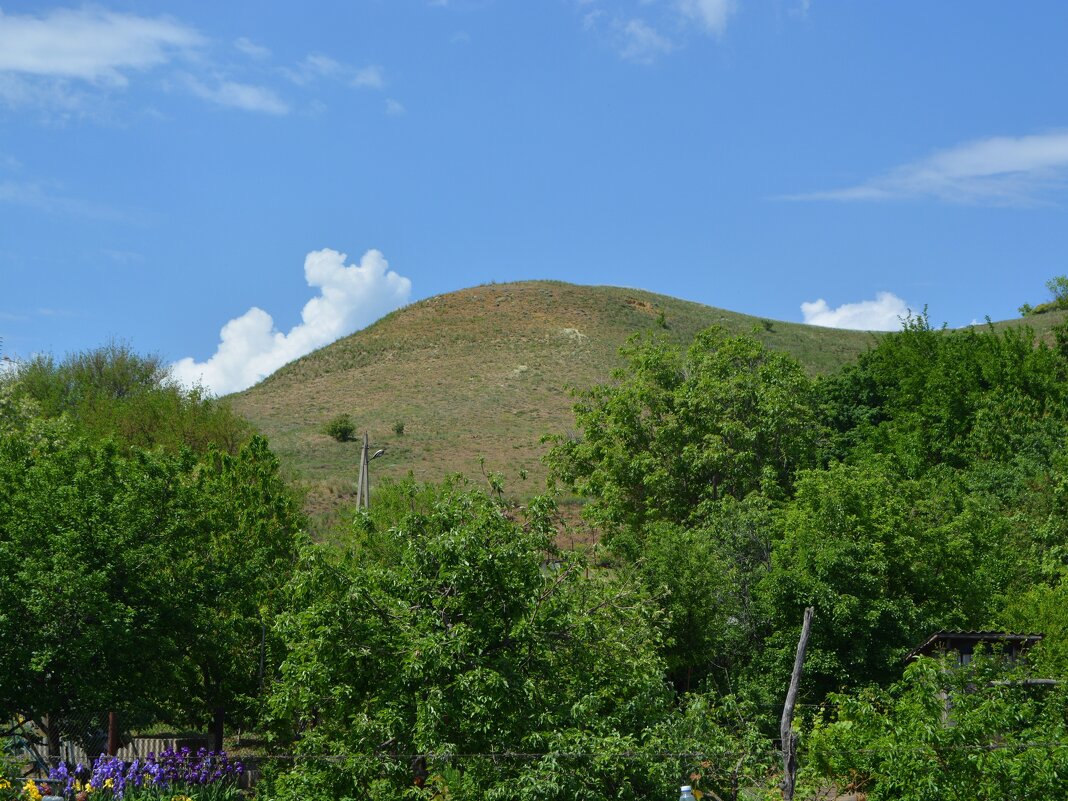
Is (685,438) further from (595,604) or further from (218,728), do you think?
(595,604)

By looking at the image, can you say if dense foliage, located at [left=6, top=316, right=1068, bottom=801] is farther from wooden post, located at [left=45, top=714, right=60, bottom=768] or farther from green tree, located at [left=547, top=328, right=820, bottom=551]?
wooden post, located at [left=45, top=714, right=60, bottom=768]

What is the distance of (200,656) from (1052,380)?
36.6m

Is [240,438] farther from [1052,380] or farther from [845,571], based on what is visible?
[1052,380]

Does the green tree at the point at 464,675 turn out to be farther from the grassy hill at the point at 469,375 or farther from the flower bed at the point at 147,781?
the grassy hill at the point at 469,375

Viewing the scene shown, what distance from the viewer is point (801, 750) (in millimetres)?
20438

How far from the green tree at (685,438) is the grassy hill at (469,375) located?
52.6ft

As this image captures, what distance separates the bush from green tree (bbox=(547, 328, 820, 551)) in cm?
3379

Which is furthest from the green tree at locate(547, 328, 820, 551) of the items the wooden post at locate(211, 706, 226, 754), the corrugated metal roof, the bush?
the bush

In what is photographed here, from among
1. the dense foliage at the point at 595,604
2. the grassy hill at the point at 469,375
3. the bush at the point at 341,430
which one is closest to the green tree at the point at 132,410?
the dense foliage at the point at 595,604

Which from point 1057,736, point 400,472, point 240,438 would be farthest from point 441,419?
point 1057,736

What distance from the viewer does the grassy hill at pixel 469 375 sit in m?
62.7

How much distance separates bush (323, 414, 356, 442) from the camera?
223 ft

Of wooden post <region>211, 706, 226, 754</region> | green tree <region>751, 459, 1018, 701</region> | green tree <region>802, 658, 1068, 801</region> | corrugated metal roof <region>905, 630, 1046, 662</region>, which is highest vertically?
green tree <region>751, 459, 1018, 701</region>

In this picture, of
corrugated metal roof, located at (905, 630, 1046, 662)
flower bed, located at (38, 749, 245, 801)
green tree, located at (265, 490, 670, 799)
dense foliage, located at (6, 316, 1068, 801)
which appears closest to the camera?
green tree, located at (265, 490, 670, 799)
